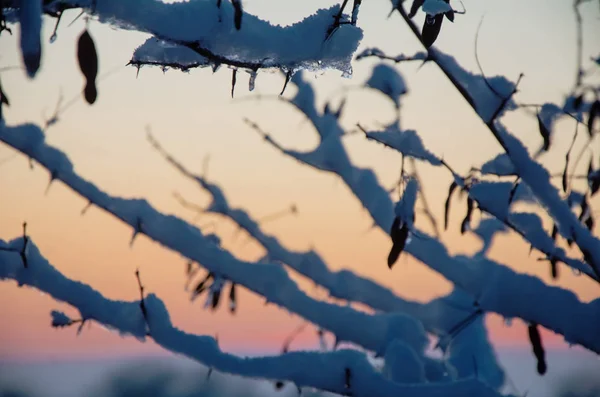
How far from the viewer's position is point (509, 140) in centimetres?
208

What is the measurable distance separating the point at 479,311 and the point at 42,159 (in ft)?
6.32

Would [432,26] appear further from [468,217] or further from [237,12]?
[468,217]

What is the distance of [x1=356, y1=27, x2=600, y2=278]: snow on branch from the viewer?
2027mm

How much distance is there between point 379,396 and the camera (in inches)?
81.7

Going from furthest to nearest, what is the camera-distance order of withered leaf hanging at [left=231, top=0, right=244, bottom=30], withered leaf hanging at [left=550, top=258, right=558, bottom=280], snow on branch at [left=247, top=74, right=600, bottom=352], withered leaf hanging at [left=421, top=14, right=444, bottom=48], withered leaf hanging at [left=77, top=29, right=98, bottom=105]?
withered leaf hanging at [left=550, top=258, right=558, bottom=280] < snow on branch at [left=247, top=74, right=600, bottom=352] < withered leaf hanging at [left=421, top=14, right=444, bottom=48] < withered leaf hanging at [left=231, top=0, right=244, bottom=30] < withered leaf hanging at [left=77, top=29, right=98, bottom=105]

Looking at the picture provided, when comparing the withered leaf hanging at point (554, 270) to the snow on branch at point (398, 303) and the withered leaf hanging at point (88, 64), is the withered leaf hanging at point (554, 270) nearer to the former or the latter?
the snow on branch at point (398, 303)

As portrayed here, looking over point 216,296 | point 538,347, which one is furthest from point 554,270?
point 216,296

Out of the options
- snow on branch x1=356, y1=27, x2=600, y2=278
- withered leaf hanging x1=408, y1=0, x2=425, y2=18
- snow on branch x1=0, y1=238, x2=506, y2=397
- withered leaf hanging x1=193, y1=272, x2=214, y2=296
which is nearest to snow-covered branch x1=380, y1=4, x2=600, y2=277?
snow on branch x1=356, y1=27, x2=600, y2=278

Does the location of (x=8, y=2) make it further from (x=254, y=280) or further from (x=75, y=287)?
(x=254, y=280)

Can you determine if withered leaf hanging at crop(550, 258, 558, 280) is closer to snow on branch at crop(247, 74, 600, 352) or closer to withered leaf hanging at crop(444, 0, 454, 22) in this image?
snow on branch at crop(247, 74, 600, 352)

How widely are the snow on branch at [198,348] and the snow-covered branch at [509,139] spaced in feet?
2.17

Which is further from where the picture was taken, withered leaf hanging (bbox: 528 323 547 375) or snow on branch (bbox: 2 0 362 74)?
withered leaf hanging (bbox: 528 323 547 375)

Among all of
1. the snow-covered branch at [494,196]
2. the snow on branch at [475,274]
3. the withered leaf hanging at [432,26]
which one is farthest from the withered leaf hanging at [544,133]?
the withered leaf hanging at [432,26]

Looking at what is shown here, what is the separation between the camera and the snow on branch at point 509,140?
2.03 metres
